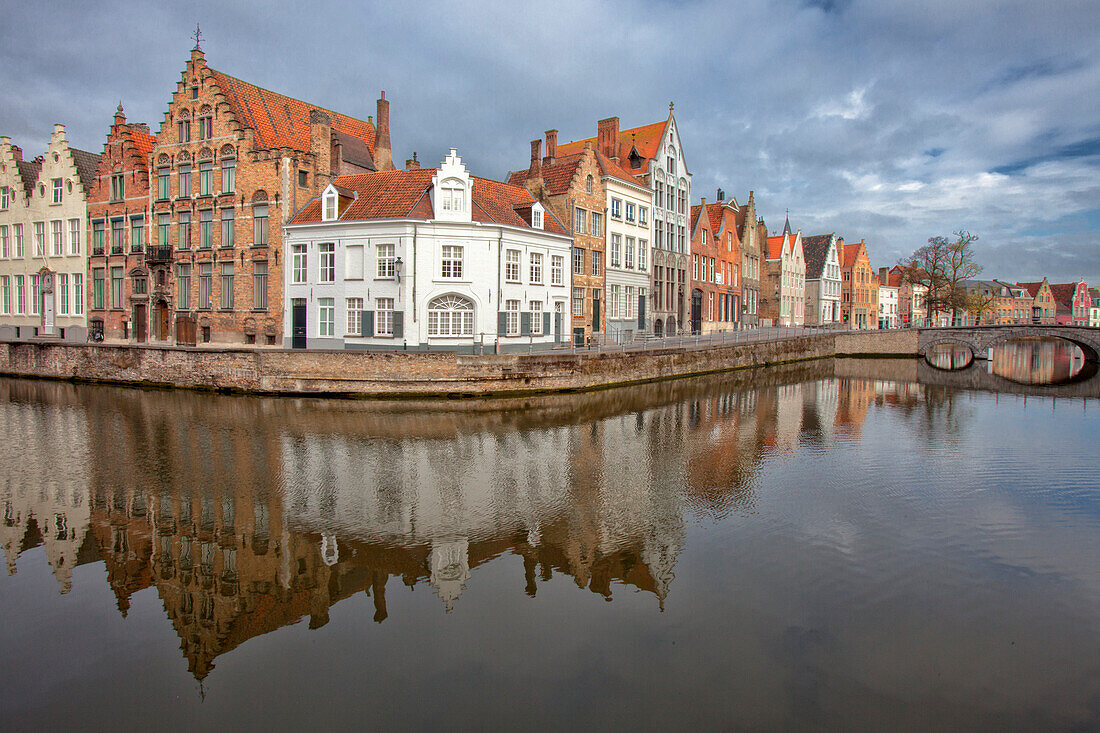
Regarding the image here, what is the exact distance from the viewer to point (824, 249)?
68375 millimetres

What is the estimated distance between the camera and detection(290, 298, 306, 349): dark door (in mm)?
28891

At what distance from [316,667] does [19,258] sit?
148ft

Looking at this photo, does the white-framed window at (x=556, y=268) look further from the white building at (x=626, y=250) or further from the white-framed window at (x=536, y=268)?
the white building at (x=626, y=250)

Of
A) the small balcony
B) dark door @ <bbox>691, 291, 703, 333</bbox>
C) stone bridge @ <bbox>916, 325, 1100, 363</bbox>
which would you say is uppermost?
the small balcony

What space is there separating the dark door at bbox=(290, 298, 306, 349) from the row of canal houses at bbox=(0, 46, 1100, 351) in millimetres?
88

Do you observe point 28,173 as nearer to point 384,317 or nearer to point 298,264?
point 298,264

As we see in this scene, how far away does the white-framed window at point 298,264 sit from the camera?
28641 millimetres

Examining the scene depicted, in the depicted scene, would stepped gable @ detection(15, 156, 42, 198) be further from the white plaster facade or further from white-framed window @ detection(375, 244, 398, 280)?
the white plaster facade

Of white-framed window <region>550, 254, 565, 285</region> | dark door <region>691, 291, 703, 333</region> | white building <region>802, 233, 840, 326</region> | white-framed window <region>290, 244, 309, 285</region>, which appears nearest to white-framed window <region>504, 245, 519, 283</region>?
white-framed window <region>550, 254, 565, 285</region>

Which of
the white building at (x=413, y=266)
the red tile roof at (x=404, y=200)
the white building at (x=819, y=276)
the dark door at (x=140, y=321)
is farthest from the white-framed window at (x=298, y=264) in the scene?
the white building at (x=819, y=276)

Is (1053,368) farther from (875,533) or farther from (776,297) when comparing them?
(875,533)

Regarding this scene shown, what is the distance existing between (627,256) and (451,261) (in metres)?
15.2

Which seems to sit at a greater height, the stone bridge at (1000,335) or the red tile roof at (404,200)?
the red tile roof at (404,200)

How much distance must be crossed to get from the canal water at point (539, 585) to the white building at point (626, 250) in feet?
71.7
